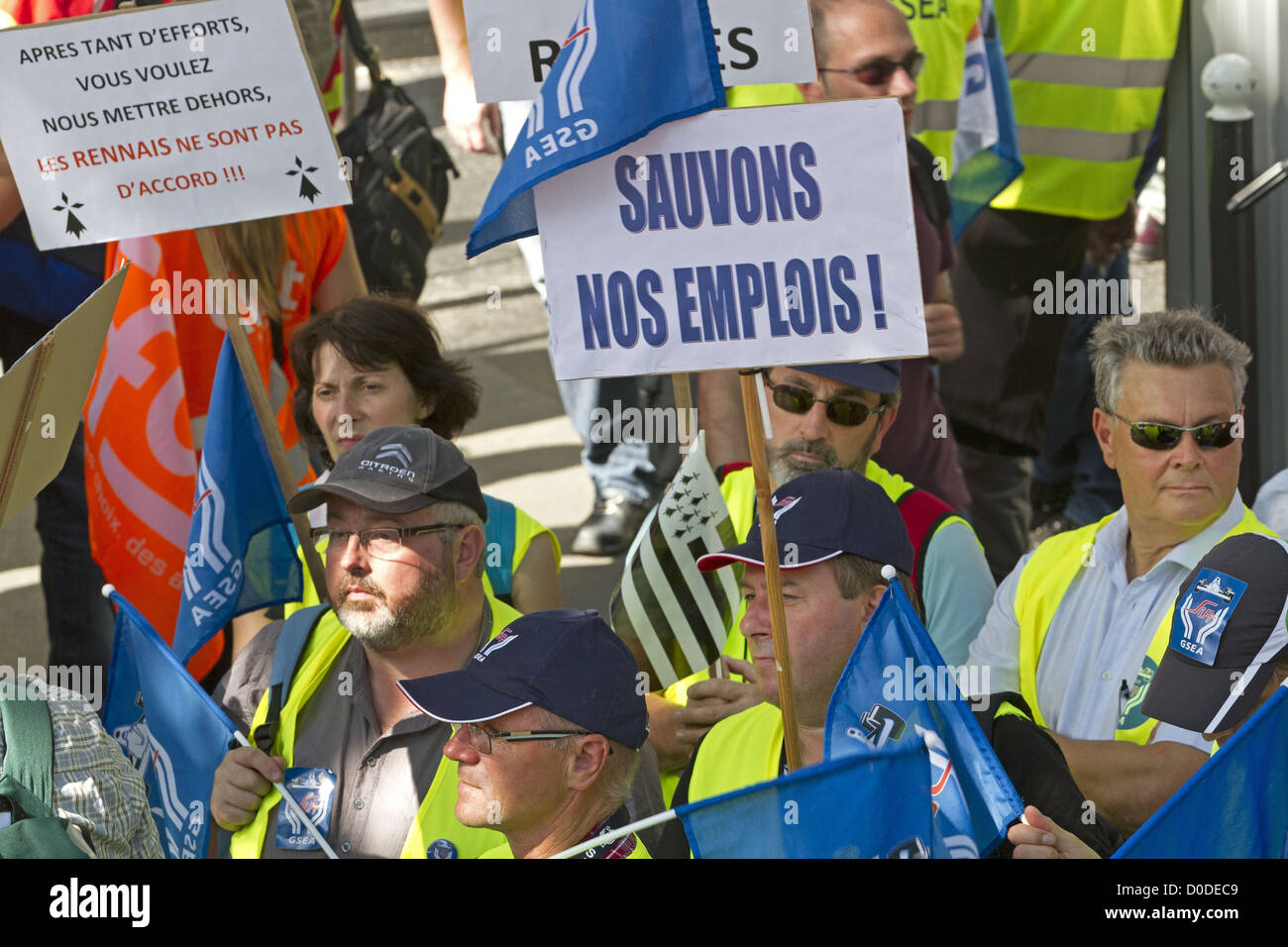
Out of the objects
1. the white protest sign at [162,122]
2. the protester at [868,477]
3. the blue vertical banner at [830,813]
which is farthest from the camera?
the white protest sign at [162,122]

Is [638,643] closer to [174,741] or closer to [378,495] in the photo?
[378,495]

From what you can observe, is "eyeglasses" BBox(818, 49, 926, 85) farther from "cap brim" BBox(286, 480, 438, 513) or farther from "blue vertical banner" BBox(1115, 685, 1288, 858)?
"blue vertical banner" BBox(1115, 685, 1288, 858)

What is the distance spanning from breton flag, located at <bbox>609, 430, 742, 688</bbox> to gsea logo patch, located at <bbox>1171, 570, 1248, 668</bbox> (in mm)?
1123

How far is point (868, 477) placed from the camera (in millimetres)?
4078

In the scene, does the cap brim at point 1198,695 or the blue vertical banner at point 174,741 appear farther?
the blue vertical banner at point 174,741

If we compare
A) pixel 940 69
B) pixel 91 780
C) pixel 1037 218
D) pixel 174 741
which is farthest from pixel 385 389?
pixel 1037 218

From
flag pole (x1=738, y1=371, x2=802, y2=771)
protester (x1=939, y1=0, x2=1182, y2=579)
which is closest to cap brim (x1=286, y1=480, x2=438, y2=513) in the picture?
flag pole (x1=738, y1=371, x2=802, y2=771)

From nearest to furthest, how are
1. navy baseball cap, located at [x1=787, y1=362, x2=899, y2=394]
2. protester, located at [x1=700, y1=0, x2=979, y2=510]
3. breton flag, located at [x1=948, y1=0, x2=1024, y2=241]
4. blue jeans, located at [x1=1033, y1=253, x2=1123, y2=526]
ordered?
1. navy baseball cap, located at [x1=787, y1=362, x2=899, y2=394]
2. protester, located at [x1=700, y1=0, x2=979, y2=510]
3. breton flag, located at [x1=948, y1=0, x2=1024, y2=241]
4. blue jeans, located at [x1=1033, y1=253, x2=1123, y2=526]

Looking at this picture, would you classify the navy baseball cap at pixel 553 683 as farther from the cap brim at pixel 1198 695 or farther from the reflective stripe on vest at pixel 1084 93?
the reflective stripe on vest at pixel 1084 93

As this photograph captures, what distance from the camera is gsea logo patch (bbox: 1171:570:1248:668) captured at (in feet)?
10.9

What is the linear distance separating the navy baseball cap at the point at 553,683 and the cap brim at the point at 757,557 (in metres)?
0.44

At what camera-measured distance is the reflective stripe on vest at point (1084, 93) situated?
6.12m

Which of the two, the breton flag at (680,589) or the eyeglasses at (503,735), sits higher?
the eyeglasses at (503,735)

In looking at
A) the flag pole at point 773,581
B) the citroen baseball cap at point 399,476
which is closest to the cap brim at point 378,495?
the citroen baseball cap at point 399,476
